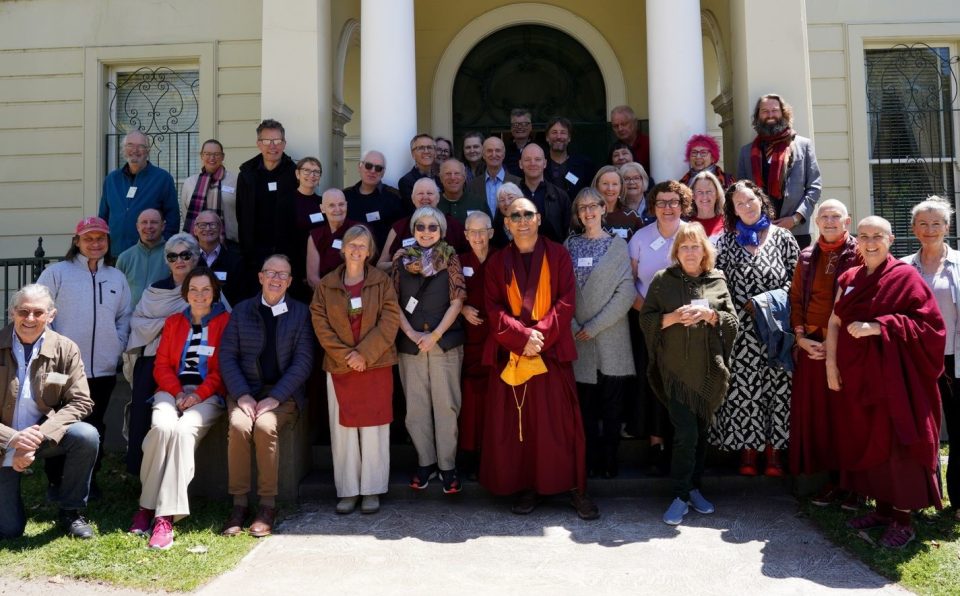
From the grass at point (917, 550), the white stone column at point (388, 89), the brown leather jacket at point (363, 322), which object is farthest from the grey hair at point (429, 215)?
the grass at point (917, 550)

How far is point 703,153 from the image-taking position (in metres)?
5.95

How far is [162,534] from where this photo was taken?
436 centimetres

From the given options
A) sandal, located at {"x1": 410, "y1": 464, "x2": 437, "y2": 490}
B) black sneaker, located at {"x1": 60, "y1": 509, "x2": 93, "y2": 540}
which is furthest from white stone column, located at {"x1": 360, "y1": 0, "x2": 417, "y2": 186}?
black sneaker, located at {"x1": 60, "y1": 509, "x2": 93, "y2": 540}

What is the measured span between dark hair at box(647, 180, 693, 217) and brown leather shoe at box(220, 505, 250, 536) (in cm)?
333

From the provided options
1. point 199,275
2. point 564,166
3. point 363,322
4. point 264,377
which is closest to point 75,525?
point 264,377

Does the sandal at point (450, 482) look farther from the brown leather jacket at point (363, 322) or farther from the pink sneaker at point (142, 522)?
the pink sneaker at point (142, 522)

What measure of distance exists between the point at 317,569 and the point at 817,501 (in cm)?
310

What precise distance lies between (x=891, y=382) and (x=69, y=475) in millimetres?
4823

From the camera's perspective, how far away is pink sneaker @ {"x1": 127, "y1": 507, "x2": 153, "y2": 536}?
4484mm

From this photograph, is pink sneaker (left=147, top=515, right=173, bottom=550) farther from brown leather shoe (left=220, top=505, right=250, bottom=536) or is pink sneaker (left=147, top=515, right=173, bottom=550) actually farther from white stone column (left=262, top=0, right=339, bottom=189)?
white stone column (left=262, top=0, right=339, bottom=189)

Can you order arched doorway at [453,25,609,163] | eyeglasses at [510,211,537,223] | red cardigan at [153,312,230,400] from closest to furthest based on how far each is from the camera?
eyeglasses at [510,211,537,223] → red cardigan at [153,312,230,400] → arched doorway at [453,25,609,163]

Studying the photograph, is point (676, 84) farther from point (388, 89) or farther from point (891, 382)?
point (891, 382)

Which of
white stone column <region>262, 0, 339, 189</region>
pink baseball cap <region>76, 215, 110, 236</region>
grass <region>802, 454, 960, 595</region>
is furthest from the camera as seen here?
white stone column <region>262, 0, 339, 189</region>

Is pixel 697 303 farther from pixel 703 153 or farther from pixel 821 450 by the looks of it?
pixel 703 153
